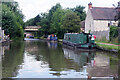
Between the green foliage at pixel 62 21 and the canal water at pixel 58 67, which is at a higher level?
the green foliage at pixel 62 21

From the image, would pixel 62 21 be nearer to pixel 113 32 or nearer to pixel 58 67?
pixel 113 32

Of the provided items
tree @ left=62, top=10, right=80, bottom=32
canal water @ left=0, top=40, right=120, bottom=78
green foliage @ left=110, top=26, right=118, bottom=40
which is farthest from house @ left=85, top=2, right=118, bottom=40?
canal water @ left=0, top=40, right=120, bottom=78

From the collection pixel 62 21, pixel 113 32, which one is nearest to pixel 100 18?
pixel 62 21

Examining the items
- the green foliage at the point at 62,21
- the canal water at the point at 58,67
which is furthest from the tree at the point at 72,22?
the canal water at the point at 58,67

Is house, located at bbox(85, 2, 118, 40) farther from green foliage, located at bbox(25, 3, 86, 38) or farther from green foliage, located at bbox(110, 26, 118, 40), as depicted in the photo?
green foliage, located at bbox(110, 26, 118, 40)

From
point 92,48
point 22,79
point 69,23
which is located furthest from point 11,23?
point 22,79

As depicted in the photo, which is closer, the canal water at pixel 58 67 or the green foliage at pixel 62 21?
the canal water at pixel 58 67

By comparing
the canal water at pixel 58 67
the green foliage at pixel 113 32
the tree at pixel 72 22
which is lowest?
the canal water at pixel 58 67

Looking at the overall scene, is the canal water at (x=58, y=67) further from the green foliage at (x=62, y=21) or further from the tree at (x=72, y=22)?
the green foliage at (x=62, y=21)

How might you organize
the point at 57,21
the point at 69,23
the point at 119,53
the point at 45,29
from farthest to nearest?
the point at 45,29
the point at 57,21
the point at 69,23
the point at 119,53

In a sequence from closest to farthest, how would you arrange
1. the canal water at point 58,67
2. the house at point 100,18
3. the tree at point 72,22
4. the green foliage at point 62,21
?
the canal water at point 58,67
the house at point 100,18
the tree at point 72,22
the green foliage at point 62,21

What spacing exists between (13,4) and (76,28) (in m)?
28.4

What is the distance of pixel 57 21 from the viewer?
7269 centimetres

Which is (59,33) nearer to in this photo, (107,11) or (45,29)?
(45,29)
